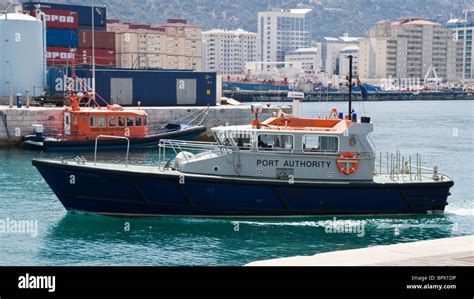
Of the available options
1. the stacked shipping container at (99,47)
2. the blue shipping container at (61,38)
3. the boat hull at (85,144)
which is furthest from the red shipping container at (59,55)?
the boat hull at (85,144)

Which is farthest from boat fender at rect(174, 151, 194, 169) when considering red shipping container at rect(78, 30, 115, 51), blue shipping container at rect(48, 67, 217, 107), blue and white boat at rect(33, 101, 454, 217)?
red shipping container at rect(78, 30, 115, 51)

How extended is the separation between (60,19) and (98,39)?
315 inches

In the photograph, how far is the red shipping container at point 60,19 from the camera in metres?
68.6

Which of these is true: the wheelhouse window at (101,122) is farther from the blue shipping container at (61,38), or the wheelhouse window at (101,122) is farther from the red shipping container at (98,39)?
the red shipping container at (98,39)

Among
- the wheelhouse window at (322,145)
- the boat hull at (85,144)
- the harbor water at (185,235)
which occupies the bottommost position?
the harbor water at (185,235)

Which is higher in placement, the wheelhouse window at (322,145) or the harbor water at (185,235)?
the wheelhouse window at (322,145)

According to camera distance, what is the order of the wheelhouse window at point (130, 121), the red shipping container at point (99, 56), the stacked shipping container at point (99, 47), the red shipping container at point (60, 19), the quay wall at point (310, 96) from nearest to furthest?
the wheelhouse window at point (130, 121) → the red shipping container at point (60, 19) → the red shipping container at point (99, 56) → the stacked shipping container at point (99, 47) → the quay wall at point (310, 96)

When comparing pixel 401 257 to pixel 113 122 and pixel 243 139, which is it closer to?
pixel 243 139

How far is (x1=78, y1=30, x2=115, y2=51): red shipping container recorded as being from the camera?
76.2 metres

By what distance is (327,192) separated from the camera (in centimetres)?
2216

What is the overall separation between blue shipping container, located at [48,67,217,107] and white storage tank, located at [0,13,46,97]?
1.21 meters

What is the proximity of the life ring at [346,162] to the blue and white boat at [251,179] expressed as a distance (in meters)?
0.03

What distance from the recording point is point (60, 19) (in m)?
69.6
